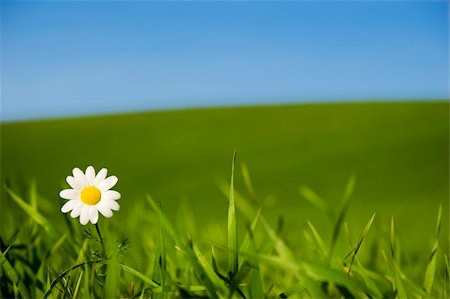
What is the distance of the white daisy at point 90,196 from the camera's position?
0.81 metres

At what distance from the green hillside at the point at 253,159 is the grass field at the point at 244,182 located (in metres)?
0.02

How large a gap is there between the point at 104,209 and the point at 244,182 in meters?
3.15

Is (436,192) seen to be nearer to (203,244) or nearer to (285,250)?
(203,244)

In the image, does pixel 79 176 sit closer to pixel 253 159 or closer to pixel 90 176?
pixel 90 176

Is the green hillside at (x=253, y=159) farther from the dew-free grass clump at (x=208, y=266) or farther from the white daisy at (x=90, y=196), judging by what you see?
the white daisy at (x=90, y=196)

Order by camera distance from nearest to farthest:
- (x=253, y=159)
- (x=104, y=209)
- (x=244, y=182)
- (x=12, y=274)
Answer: (x=104, y=209) → (x=12, y=274) → (x=244, y=182) → (x=253, y=159)

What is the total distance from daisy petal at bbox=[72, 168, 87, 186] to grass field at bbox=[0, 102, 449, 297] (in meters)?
0.16

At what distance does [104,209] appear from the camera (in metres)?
0.81

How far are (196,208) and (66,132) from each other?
315cm

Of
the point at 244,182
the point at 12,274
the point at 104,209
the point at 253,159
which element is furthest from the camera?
the point at 253,159

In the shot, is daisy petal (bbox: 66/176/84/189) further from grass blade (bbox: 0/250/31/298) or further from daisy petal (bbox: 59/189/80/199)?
grass blade (bbox: 0/250/31/298)

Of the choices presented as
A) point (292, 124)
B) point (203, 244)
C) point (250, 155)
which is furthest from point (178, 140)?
point (203, 244)

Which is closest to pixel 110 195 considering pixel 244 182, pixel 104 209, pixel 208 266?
pixel 104 209

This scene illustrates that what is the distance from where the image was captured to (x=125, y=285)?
1.04 metres
